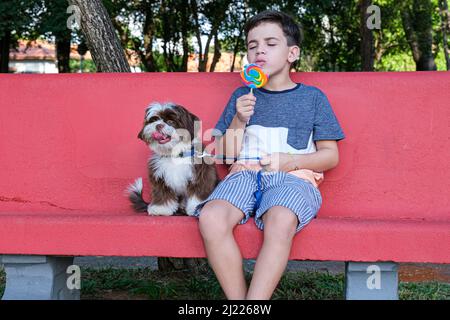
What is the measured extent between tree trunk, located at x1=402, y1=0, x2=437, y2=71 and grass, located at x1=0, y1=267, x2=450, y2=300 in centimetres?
1087

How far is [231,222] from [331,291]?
1553 millimetres

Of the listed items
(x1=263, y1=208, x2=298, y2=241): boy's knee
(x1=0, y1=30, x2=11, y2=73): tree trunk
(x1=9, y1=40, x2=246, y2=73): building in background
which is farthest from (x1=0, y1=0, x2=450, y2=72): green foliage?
(x1=263, y1=208, x2=298, y2=241): boy's knee

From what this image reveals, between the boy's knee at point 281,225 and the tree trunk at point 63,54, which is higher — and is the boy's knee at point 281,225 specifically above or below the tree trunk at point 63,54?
below

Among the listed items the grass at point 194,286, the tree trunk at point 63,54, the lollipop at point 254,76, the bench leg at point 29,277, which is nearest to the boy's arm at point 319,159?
the lollipop at point 254,76

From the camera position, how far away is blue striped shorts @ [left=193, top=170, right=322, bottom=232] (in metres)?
2.85

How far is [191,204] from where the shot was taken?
3.12 meters

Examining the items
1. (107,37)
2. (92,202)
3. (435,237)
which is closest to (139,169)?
(92,202)

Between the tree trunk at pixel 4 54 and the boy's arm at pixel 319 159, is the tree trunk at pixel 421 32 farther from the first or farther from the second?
the boy's arm at pixel 319 159

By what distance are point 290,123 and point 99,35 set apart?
1.75 metres

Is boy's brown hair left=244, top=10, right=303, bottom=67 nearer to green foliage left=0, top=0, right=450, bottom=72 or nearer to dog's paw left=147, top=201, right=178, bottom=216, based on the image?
dog's paw left=147, top=201, right=178, bottom=216

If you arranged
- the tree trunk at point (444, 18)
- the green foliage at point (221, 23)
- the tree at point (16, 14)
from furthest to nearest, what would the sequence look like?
the tree trunk at point (444, 18) → the green foliage at point (221, 23) → the tree at point (16, 14)

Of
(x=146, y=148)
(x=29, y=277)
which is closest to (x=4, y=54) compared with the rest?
(x=146, y=148)

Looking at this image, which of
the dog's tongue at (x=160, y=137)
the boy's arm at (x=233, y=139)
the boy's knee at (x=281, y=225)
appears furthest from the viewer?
the boy's arm at (x=233, y=139)

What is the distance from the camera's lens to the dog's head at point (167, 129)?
3.06 metres
